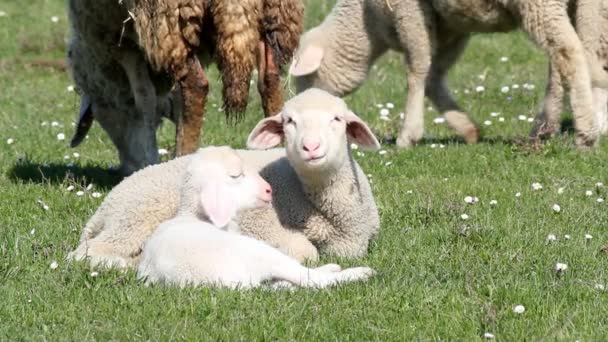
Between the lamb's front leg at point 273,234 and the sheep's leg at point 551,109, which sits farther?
the sheep's leg at point 551,109

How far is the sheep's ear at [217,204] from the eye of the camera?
551 cm

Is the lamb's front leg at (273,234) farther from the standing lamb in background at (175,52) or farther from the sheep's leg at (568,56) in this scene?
the sheep's leg at (568,56)

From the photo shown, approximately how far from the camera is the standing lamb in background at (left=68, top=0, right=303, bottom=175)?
724 centimetres

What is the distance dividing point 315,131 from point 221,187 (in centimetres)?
50

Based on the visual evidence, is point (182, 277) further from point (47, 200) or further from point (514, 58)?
point (514, 58)

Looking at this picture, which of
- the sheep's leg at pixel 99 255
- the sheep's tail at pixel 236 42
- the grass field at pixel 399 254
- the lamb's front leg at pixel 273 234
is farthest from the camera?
the sheep's tail at pixel 236 42

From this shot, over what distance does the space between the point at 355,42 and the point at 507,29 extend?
1428mm

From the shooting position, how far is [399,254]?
6.01 meters

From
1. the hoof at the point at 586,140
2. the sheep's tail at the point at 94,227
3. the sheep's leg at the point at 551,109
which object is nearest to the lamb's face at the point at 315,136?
the sheep's tail at the point at 94,227

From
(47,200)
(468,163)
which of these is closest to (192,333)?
(47,200)

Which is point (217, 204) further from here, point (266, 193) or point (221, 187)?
point (266, 193)

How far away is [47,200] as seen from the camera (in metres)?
7.53

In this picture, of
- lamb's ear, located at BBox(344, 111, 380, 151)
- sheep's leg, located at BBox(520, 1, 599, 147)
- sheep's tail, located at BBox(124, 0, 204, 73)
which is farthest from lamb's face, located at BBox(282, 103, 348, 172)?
sheep's leg, located at BBox(520, 1, 599, 147)

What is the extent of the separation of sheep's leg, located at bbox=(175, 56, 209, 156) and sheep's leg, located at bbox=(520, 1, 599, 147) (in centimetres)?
280
